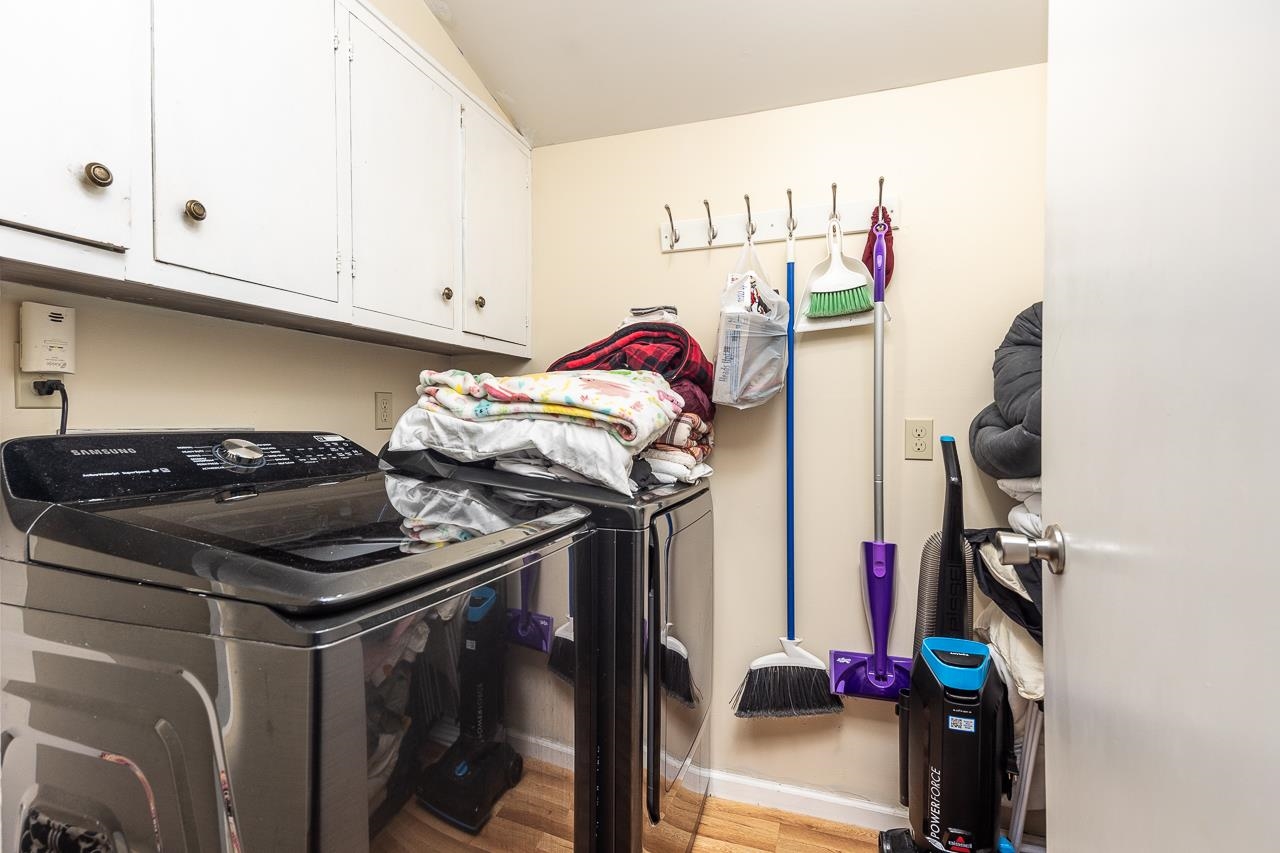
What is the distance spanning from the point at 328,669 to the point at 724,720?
1.55 meters

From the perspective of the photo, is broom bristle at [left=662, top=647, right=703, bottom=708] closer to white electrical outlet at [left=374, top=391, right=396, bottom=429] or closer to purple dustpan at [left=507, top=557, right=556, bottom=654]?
purple dustpan at [left=507, top=557, right=556, bottom=654]

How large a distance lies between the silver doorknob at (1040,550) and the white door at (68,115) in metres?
1.39

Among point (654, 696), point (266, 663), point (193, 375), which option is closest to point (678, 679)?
point (654, 696)

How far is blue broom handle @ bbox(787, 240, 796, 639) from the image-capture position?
1.63 m

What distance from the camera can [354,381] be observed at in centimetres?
159

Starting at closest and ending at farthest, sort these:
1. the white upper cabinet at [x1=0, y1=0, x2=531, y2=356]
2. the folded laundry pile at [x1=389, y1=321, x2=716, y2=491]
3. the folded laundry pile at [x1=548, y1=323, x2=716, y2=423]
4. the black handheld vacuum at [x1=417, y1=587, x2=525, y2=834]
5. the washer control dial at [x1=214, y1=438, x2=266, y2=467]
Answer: the black handheld vacuum at [x1=417, y1=587, x2=525, y2=834] < the white upper cabinet at [x1=0, y1=0, x2=531, y2=356] < the washer control dial at [x1=214, y1=438, x2=266, y2=467] < the folded laundry pile at [x1=389, y1=321, x2=716, y2=491] < the folded laundry pile at [x1=548, y1=323, x2=716, y2=423]

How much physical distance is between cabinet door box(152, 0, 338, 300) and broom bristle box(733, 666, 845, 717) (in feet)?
5.02

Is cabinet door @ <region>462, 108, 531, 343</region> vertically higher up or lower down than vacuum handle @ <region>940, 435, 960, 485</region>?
higher up

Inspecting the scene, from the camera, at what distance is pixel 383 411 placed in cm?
170

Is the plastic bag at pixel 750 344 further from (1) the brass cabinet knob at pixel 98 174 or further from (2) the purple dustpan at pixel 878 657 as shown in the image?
(1) the brass cabinet knob at pixel 98 174

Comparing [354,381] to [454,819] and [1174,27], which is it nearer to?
[454,819]

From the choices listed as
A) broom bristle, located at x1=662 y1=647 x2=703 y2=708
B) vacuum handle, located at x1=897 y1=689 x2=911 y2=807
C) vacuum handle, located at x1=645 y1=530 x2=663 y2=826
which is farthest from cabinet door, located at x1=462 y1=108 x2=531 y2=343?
vacuum handle, located at x1=897 y1=689 x2=911 y2=807

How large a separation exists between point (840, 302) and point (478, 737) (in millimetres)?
1406

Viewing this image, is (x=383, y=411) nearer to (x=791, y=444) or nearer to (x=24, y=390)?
(x=24, y=390)
